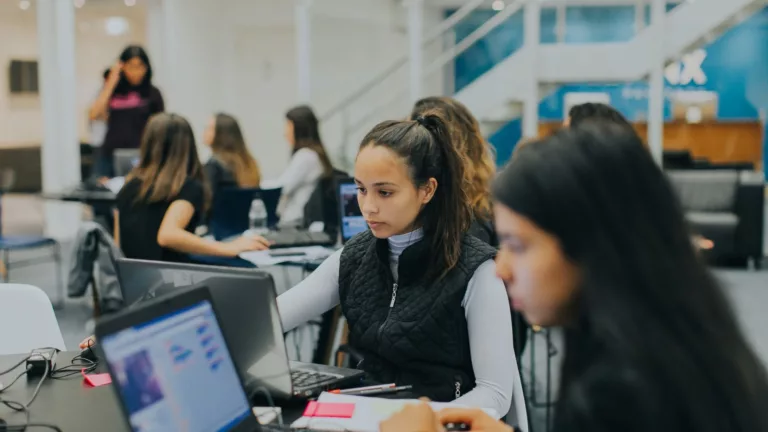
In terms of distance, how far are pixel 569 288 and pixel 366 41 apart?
8914 mm

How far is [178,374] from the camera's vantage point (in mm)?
1269

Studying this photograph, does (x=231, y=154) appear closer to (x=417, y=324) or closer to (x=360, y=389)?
(x=417, y=324)

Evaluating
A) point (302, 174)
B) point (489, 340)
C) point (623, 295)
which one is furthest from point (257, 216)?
point (623, 295)

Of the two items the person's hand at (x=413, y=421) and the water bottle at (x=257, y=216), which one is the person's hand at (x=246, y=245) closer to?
the water bottle at (x=257, y=216)

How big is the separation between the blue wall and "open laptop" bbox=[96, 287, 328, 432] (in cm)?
1042

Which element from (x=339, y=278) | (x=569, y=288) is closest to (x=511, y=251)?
(x=569, y=288)

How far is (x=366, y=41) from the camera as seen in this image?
9.68m

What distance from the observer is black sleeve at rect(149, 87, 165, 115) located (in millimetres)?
6730

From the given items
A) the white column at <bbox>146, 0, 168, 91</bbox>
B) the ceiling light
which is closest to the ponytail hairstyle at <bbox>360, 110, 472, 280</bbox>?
the white column at <bbox>146, 0, 168, 91</bbox>

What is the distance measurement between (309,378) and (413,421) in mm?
490

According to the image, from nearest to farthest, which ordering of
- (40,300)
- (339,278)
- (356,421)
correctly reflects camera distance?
(356,421) < (339,278) < (40,300)

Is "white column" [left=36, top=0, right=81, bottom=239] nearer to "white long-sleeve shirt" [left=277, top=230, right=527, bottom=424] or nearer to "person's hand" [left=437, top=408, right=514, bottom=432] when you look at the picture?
"white long-sleeve shirt" [left=277, top=230, right=527, bottom=424]

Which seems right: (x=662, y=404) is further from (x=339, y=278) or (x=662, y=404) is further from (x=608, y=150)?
(x=339, y=278)

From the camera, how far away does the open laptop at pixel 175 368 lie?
117 cm
